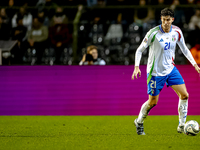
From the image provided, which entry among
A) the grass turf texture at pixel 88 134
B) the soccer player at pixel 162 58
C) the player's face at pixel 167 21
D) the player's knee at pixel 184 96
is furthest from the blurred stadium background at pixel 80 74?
the player's face at pixel 167 21

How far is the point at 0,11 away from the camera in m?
8.84

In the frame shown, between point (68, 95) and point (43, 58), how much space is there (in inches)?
52.7

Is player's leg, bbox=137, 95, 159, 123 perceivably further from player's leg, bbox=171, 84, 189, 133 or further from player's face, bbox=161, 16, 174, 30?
player's face, bbox=161, 16, 174, 30

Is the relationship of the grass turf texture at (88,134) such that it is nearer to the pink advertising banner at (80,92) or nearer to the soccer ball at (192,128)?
the soccer ball at (192,128)

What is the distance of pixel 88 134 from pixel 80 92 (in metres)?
2.40

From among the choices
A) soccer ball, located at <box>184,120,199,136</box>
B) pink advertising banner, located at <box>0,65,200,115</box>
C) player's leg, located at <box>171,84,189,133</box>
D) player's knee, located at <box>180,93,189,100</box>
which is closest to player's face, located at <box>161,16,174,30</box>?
player's leg, located at <box>171,84,189,133</box>

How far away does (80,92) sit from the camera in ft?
25.7

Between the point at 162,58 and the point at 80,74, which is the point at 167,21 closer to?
the point at 162,58

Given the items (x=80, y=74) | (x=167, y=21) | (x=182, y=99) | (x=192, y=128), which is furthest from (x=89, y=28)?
(x=192, y=128)

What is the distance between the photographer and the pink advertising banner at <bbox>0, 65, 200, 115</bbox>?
7809 mm

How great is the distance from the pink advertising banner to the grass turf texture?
336 millimetres

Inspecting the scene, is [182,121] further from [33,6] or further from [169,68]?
[33,6]

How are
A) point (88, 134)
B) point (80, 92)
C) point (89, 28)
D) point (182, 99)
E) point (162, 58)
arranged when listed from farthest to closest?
point (89, 28) < point (80, 92) < point (88, 134) < point (182, 99) < point (162, 58)

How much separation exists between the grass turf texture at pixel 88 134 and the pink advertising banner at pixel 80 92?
34 centimetres
